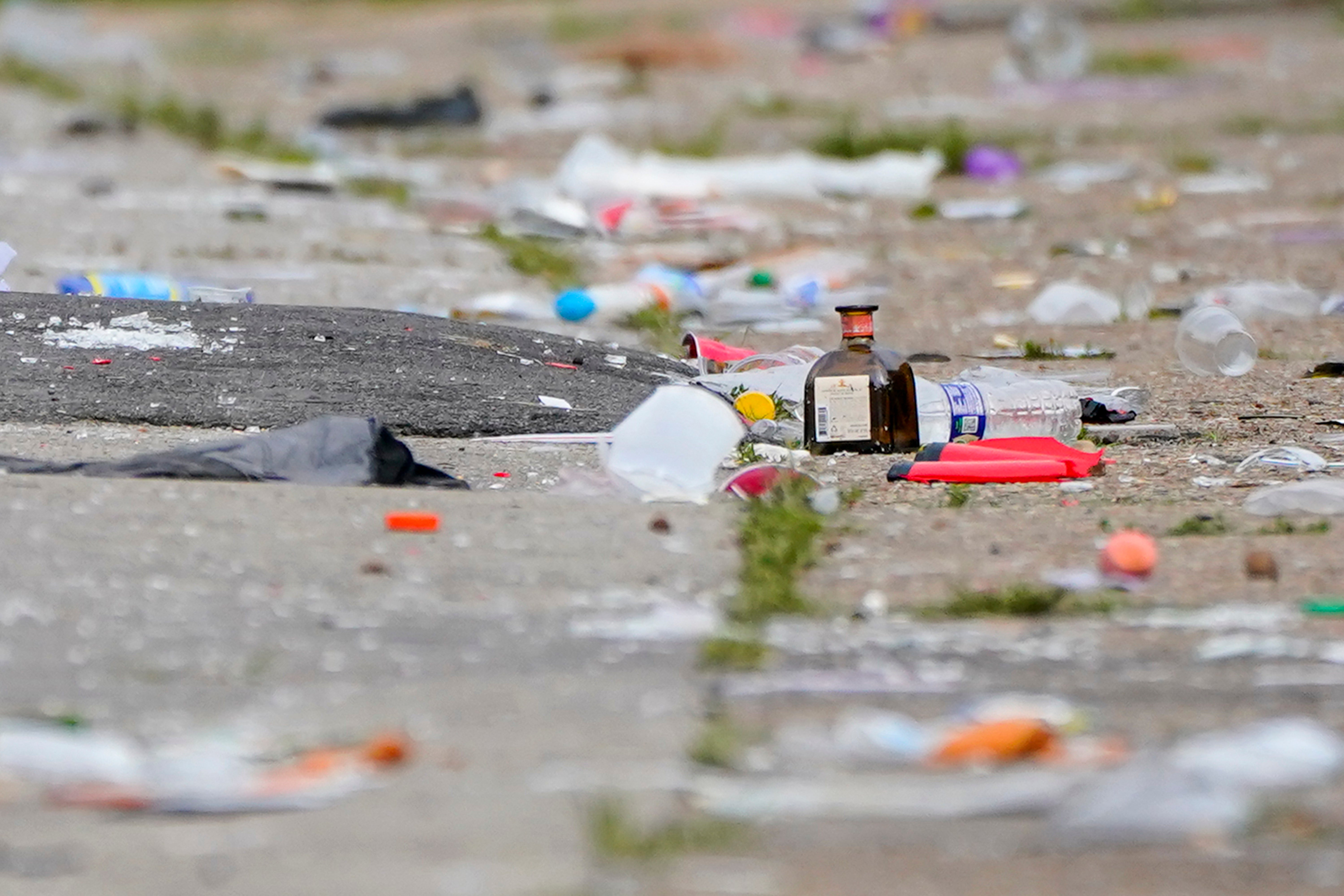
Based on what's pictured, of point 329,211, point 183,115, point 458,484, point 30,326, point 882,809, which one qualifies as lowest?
point 882,809

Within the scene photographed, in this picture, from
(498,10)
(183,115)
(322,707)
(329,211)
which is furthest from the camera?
(498,10)

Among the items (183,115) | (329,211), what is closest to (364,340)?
(329,211)

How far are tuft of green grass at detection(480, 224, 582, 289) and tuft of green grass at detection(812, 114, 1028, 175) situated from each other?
333cm

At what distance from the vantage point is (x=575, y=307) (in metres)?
6.25

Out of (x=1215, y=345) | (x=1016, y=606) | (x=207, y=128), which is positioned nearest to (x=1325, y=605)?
(x=1016, y=606)

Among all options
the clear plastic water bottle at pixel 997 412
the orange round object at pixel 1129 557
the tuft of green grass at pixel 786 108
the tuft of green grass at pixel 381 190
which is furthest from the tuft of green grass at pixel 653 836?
the tuft of green grass at pixel 786 108

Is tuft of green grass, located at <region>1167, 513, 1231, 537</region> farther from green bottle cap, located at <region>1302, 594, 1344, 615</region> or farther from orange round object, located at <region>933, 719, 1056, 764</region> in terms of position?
orange round object, located at <region>933, 719, 1056, 764</region>

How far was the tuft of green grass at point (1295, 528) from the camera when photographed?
3.52m

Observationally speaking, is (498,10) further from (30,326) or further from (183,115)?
(30,326)

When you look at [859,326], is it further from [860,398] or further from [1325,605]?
[1325,605]

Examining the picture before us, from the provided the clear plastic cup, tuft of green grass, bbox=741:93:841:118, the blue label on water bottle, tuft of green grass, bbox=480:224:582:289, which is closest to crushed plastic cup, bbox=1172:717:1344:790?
the clear plastic cup

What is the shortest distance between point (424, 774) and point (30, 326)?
2929mm

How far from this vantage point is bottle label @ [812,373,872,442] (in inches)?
166

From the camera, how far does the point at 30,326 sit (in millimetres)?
4898
